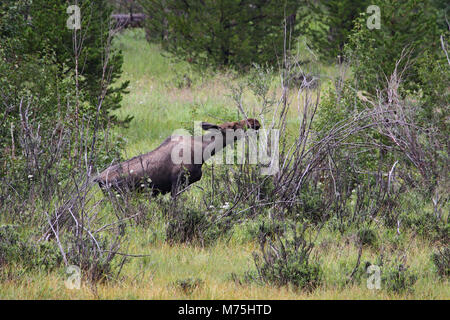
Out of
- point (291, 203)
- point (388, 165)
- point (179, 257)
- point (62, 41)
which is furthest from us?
point (62, 41)

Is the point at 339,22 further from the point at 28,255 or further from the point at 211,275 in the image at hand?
the point at 28,255

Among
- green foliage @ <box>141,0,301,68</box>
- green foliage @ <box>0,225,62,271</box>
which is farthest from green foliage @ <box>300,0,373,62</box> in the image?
green foliage @ <box>0,225,62,271</box>

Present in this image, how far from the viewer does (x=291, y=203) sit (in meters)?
6.11

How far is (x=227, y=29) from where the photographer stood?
1544 centimetres

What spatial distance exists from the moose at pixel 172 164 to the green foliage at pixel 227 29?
894 centimetres

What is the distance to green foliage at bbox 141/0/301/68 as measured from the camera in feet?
50.0

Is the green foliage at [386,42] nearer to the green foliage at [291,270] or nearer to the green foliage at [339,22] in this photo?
the green foliage at [339,22]

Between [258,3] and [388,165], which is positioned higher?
[258,3]

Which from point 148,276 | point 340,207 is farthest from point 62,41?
point 148,276

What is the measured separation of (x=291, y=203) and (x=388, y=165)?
5.82ft

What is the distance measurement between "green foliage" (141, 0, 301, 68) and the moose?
894 cm

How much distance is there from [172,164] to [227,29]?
983cm

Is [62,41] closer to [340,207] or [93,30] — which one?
[93,30]

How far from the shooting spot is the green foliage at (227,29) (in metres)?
15.2
